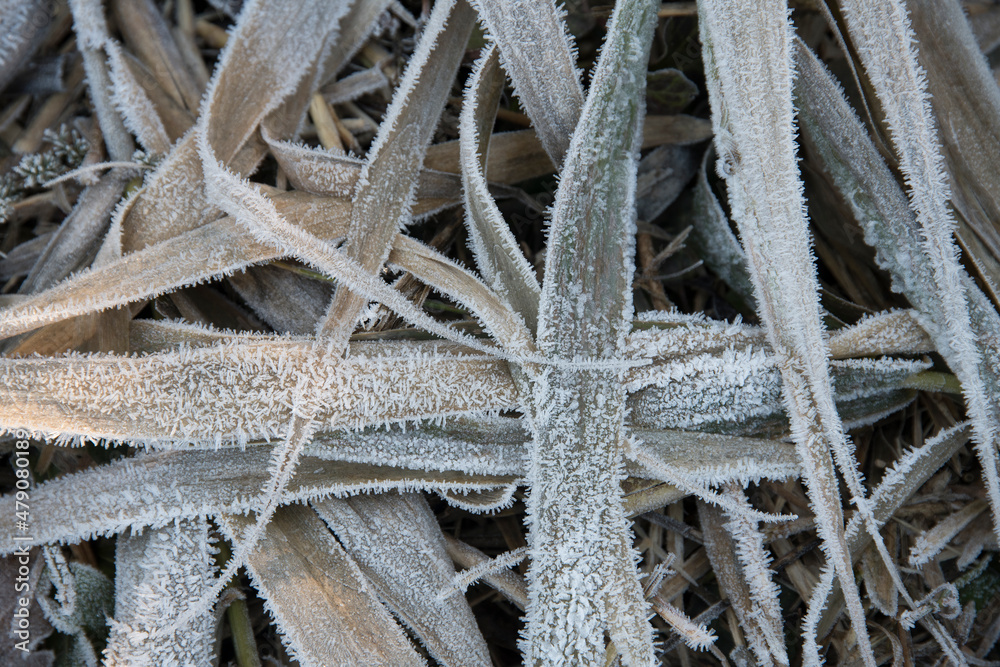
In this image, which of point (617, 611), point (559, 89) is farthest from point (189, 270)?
point (617, 611)

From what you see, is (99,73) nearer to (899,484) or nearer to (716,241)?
(716,241)

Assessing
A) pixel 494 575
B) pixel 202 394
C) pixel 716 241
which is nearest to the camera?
pixel 202 394

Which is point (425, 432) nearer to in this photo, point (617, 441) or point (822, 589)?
point (617, 441)

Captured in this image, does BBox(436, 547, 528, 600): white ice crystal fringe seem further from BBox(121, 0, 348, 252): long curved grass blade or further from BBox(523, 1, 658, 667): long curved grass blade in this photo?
BBox(121, 0, 348, 252): long curved grass blade
